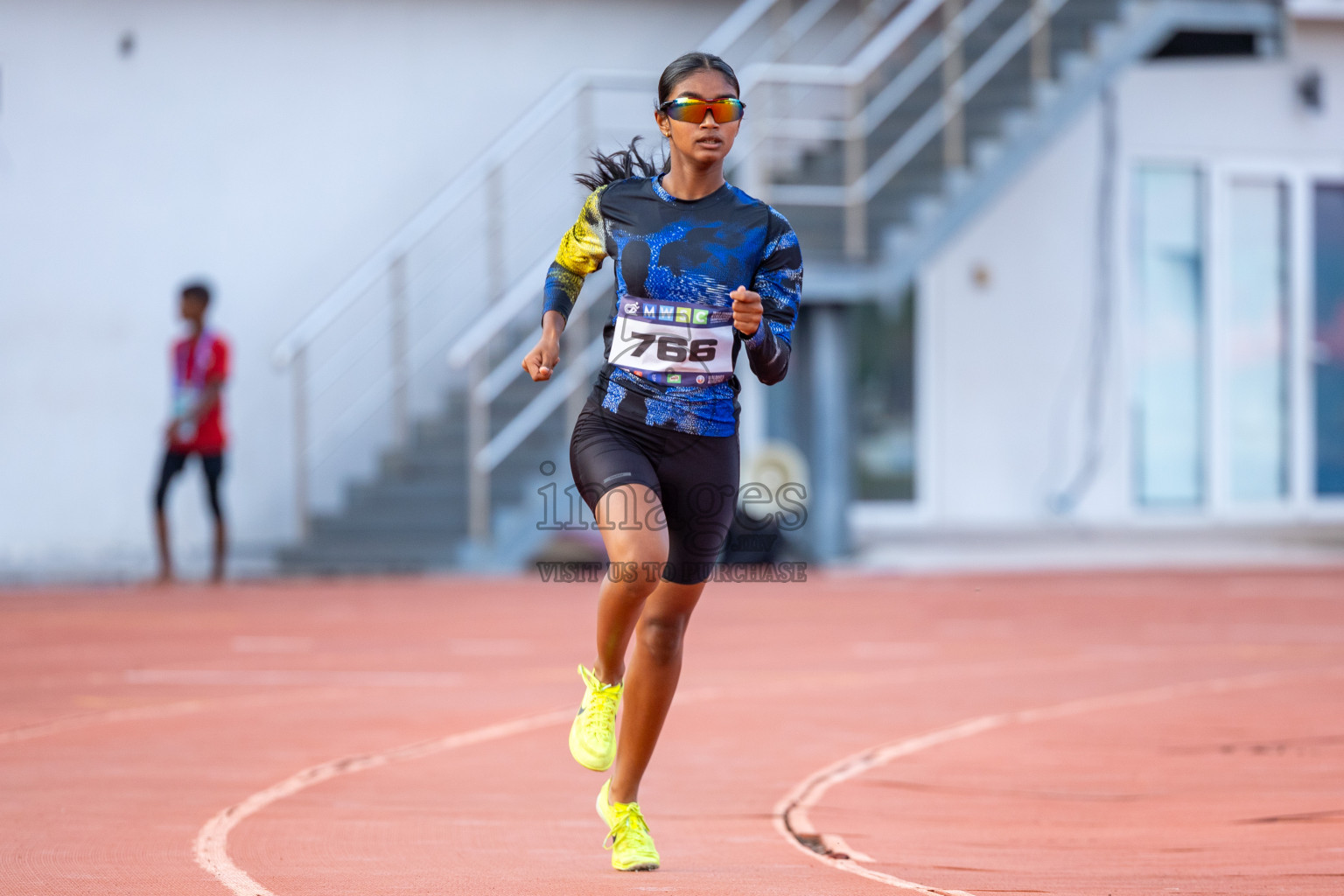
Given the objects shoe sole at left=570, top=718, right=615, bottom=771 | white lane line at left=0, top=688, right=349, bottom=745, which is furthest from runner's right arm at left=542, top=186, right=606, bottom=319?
white lane line at left=0, top=688, right=349, bottom=745

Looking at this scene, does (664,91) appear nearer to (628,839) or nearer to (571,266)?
(571,266)

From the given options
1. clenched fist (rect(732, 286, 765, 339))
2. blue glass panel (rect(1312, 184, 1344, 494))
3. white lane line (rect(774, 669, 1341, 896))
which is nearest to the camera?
clenched fist (rect(732, 286, 765, 339))

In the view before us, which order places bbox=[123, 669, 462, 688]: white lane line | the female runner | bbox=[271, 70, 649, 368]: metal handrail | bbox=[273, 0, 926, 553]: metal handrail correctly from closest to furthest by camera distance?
the female runner
bbox=[123, 669, 462, 688]: white lane line
bbox=[273, 0, 926, 553]: metal handrail
bbox=[271, 70, 649, 368]: metal handrail

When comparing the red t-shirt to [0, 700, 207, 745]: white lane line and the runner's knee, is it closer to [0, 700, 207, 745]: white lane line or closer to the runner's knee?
[0, 700, 207, 745]: white lane line

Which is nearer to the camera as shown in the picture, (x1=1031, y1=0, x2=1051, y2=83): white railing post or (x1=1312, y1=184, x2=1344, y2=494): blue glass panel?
(x1=1031, y1=0, x2=1051, y2=83): white railing post

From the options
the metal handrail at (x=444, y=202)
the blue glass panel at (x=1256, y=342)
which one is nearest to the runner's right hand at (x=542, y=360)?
the metal handrail at (x=444, y=202)

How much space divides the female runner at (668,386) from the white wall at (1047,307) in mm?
11833

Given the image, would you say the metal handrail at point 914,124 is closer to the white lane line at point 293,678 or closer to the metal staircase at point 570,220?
the metal staircase at point 570,220

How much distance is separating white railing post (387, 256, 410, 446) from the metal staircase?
0.03 metres

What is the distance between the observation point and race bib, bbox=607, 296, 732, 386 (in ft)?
14.5

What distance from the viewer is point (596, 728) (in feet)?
14.8

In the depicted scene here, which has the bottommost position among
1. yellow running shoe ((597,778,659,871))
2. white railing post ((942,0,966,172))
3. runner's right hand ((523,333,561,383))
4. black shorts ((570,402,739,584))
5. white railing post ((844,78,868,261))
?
yellow running shoe ((597,778,659,871))

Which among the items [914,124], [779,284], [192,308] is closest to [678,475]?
[779,284]

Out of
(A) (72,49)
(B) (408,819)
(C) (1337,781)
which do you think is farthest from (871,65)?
(B) (408,819)
